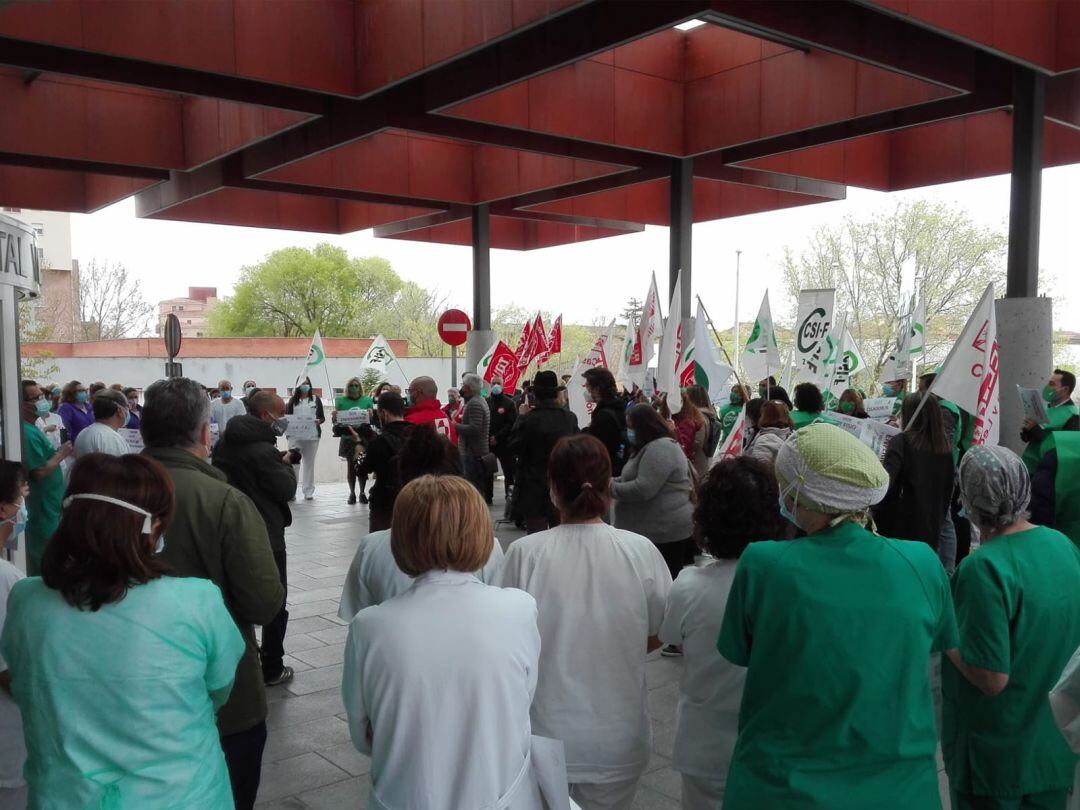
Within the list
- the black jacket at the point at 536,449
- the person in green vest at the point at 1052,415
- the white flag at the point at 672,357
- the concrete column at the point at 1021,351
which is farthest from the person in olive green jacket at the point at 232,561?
the concrete column at the point at 1021,351

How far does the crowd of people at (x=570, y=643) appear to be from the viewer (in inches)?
88.3

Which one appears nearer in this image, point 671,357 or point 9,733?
point 9,733

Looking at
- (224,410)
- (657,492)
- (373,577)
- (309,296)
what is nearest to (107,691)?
(373,577)

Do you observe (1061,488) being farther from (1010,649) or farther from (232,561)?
(232,561)

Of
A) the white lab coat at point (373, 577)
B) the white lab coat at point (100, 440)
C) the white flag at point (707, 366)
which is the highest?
the white flag at point (707, 366)

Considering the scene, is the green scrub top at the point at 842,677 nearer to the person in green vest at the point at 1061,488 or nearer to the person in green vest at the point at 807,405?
the person in green vest at the point at 1061,488

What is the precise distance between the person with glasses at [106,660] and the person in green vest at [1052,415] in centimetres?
570

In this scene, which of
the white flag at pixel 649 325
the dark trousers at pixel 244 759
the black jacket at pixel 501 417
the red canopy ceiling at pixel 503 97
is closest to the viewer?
the dark trousers at pixel 244 759

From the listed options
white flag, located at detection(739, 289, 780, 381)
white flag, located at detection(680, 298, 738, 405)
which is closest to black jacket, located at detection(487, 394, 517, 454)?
white flag, located at detection(739, 289, 780, 381)

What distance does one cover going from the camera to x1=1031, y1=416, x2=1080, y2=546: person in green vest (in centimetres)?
460

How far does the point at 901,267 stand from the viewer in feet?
132

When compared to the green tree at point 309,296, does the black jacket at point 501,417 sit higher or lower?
lower

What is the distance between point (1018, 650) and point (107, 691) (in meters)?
2.53

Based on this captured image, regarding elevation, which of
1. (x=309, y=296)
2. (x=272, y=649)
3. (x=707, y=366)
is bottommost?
(x=272, y=649)
